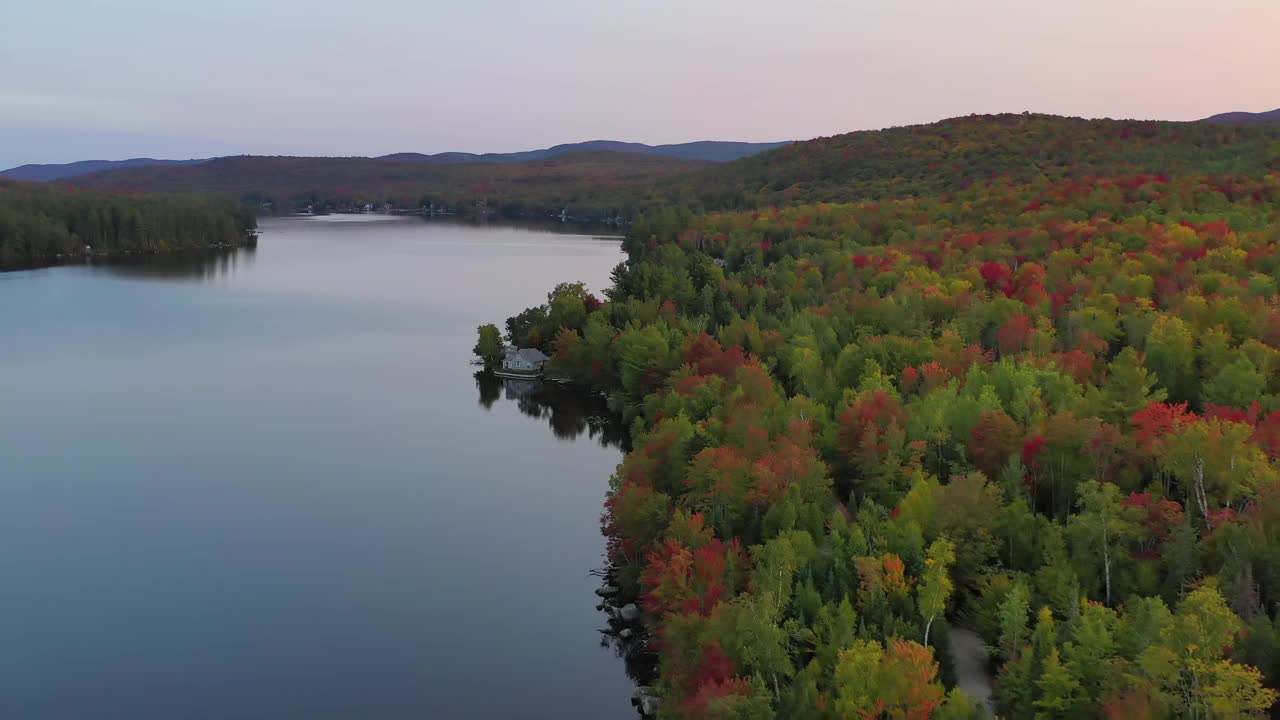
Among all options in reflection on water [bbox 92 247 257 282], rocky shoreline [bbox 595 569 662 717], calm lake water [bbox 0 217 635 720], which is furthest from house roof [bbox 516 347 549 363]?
reflection on water [bbox 92 247 257 282]

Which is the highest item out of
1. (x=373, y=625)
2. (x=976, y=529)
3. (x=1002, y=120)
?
(x=1002, y=120)

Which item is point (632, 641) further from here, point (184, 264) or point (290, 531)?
point (184, 264)

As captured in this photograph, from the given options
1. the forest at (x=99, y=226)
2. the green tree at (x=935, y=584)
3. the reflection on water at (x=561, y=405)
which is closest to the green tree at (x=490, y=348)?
the reflection on water at (x=561, y=405)

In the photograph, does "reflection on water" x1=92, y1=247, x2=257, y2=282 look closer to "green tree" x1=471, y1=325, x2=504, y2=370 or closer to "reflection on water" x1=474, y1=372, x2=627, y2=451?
"green tree" x1=471, y1=325, x2=504, y2=370

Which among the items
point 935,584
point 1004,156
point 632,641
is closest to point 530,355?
point 632,641

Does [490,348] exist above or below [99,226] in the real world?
below

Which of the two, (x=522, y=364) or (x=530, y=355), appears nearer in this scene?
(x=522, y=364)

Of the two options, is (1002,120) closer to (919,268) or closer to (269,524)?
(919,268)

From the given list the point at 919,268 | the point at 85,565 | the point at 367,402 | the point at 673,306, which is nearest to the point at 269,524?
the point at 85,565
